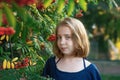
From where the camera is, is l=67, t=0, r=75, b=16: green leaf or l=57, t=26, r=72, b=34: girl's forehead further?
l=57, t=26, r=72, b=34: girl's forehead

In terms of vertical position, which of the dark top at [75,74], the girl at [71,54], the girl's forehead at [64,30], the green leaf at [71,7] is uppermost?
the green leaf at [71,7]

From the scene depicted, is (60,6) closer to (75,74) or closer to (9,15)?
(9,15)

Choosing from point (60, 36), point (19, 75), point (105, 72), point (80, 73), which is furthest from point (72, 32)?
point (105, 72)

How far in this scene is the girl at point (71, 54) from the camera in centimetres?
393

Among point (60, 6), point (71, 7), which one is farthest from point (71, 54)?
point (60, 6)

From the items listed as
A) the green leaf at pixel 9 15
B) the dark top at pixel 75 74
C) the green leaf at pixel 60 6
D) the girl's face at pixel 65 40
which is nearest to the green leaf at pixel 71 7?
the green leaf at pixel 60 6

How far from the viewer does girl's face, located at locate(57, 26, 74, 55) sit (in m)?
3.89

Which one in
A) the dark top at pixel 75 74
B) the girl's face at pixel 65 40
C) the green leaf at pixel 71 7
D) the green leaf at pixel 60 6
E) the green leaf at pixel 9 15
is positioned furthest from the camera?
the dark top at pixel 75 74

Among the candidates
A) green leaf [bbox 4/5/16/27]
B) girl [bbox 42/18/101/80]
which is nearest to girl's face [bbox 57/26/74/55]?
girl [bbox 42/18/101/80]

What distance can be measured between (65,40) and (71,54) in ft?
0.61

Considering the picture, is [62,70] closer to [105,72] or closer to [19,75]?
[19,75]

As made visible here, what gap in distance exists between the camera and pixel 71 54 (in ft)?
13.2

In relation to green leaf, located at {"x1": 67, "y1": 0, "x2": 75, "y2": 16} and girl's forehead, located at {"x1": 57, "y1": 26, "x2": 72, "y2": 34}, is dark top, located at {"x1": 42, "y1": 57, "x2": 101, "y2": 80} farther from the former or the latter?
green leaf, located at {"x1": 67, "y1": 0, "x2": 75, "y2": 16}

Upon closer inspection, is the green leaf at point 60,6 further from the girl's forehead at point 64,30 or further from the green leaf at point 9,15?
the girl's forehead at point 64,30
